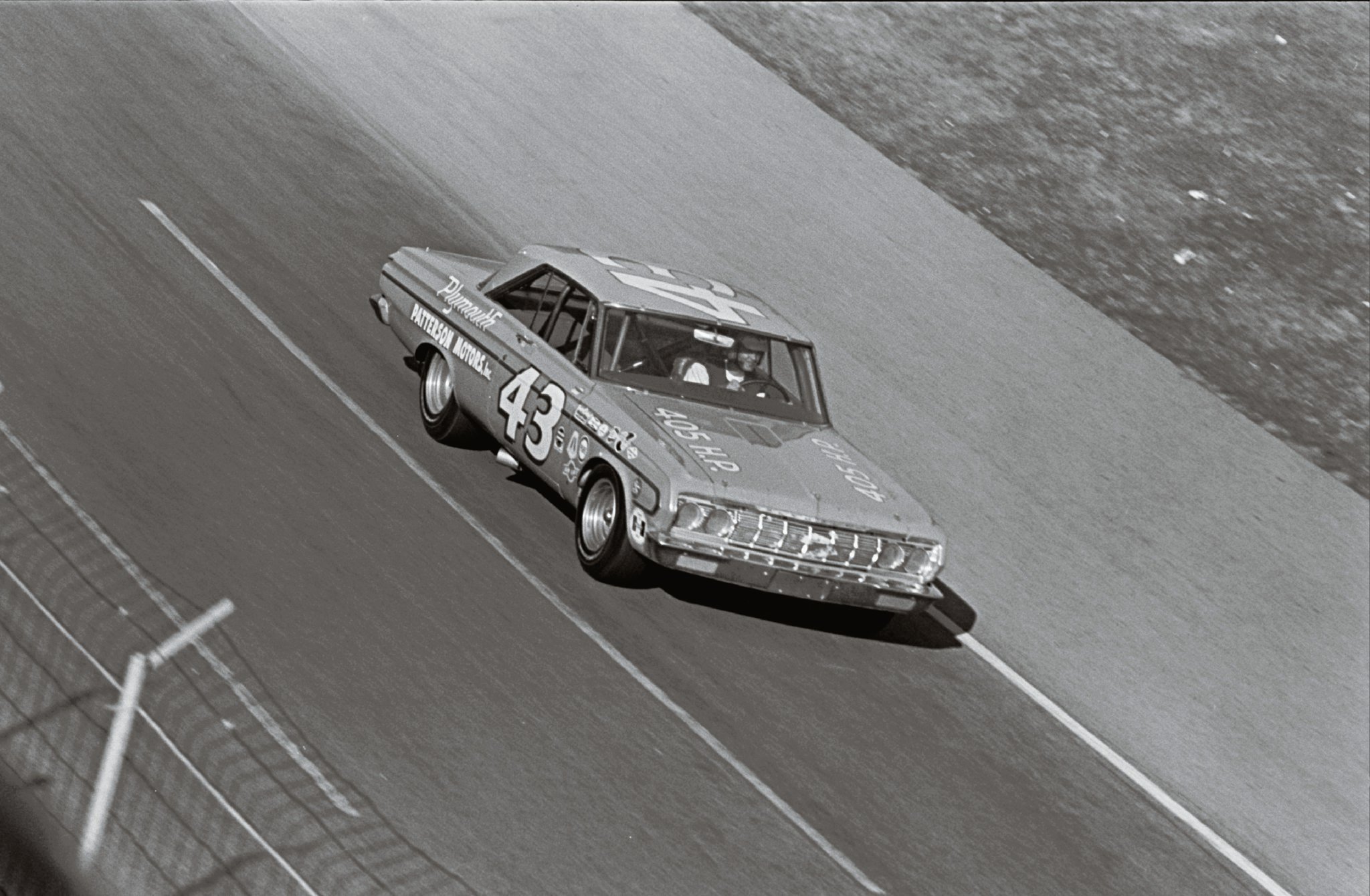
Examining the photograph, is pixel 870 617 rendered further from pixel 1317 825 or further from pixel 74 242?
pixel 74 242

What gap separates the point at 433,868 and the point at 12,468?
147 inches

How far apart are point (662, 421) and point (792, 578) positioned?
1175 mm

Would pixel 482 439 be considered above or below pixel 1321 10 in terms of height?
below

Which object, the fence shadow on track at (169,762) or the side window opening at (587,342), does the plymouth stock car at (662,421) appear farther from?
the fence shadow on track at (169,762)

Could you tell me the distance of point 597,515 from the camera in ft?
31.2

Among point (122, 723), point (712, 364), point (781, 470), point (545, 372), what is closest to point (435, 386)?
point (545, 372)

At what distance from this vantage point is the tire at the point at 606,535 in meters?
9.21

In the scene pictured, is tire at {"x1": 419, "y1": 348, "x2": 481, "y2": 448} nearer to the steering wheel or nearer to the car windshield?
the car windshield

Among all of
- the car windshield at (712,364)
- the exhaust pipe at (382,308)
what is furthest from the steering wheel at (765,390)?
the exhaust pipe at (382,308)

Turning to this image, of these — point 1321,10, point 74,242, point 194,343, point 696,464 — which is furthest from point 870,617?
point 1321,10

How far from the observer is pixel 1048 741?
946 cm

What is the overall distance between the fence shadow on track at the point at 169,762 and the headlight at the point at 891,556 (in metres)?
3.49

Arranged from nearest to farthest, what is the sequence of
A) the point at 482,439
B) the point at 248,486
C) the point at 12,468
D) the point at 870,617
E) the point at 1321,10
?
the point at 12,468 → the point at 248,486 → the point at 870,617 → the point at 482,439 → the point at 1321,10

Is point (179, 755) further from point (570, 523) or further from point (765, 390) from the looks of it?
point (765, 390)
